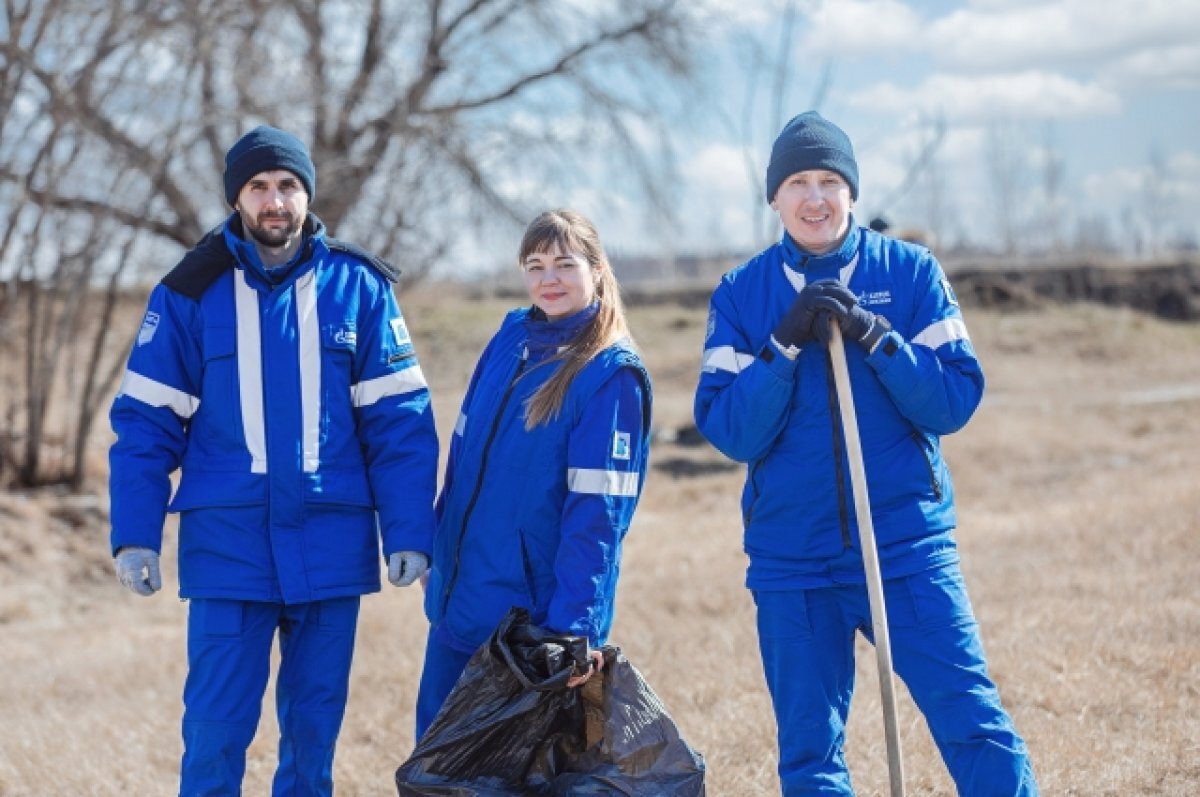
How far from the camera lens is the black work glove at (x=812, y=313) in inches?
135

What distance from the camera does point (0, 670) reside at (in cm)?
800

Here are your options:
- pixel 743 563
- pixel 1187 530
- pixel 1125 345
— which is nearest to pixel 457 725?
pixel 743 563

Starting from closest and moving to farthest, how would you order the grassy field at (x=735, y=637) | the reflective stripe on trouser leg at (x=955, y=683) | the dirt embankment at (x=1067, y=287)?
1. the reflective stripe on trouser leg at (x=955, y=683)
2. the grassy field at (x=735, y=637)
3. the dirt embankment at (x=1067, y=287)

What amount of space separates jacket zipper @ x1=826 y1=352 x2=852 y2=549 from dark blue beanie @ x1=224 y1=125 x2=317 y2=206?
5.10 ft

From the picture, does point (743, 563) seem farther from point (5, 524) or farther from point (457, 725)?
point (5, 524)

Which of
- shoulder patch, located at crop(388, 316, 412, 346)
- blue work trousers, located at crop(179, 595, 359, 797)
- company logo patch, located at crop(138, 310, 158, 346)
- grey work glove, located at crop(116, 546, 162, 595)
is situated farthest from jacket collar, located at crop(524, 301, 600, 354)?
grey work glove, located at crop(116, 546, 162, 595)

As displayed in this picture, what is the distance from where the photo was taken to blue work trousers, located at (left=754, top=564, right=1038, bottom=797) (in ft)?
11.2

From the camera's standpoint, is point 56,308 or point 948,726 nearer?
point 948,726

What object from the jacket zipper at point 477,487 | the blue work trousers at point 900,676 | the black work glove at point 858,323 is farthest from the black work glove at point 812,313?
the jacket zipper at point 477,487

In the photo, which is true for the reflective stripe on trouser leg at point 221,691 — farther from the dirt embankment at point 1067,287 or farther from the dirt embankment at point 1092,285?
the dirt embankment at point 1092,285

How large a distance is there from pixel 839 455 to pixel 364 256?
150cm

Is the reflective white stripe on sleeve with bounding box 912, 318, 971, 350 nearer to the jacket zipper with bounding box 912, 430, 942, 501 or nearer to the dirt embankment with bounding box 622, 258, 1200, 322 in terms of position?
the jacket zipper with bounding box 912, 430, 942, 501

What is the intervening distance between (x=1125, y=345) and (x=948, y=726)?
2412cm

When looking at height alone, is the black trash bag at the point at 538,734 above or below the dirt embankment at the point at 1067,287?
below
